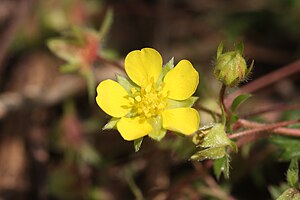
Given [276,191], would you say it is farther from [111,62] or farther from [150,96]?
[111,62]

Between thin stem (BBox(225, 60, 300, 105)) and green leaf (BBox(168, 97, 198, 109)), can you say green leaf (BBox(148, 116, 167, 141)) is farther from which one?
thin stem (BBox(225, 60, 300, 105))

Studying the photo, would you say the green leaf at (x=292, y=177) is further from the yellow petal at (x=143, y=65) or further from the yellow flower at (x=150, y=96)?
the yellow petal at (x=143, y=65)

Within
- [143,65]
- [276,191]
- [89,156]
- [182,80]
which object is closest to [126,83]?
[143,65]

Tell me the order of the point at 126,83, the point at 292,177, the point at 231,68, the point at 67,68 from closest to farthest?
the point at 231,68
the point at 292,177
the point at 126,83
the point at 67,68

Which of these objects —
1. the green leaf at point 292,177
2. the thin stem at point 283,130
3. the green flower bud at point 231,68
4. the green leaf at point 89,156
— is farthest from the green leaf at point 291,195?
the green leaf at point 89,156

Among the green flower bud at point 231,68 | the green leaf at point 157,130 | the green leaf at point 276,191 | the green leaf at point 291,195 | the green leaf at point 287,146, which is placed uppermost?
the green flower bud at point 231,68

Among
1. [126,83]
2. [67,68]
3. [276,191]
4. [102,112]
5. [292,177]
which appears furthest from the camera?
[102,112]
